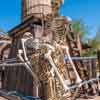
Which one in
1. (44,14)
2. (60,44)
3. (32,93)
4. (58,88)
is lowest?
(32,93)

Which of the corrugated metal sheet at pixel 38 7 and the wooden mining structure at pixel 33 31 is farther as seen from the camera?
the corrugated metal sheet at pixel 38 7

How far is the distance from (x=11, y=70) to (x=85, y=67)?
3.40 meters

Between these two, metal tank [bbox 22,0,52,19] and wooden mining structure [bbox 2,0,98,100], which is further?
metal tank [bbox 22,0,52,19]

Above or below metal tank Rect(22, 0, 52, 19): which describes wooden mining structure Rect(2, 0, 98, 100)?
below

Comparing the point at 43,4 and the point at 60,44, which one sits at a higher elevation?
the point at 43,4

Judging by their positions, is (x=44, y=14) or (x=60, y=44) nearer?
(x=60, y=44)

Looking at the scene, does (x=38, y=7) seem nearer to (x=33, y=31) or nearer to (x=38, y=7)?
(x=38, y=7)

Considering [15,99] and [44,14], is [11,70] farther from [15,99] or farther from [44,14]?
[15,99]

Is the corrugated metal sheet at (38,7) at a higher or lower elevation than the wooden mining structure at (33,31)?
higher

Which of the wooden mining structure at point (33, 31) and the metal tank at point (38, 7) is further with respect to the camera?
the metal tank at point (38, 7)

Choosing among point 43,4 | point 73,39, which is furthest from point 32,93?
point 43,4

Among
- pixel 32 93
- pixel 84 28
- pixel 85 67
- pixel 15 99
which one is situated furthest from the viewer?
pixel 84 28

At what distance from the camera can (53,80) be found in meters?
3.93

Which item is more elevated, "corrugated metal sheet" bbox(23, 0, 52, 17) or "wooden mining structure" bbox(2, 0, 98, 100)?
"corrugated metal sheet" bbox(23, 0, 52, 17)
